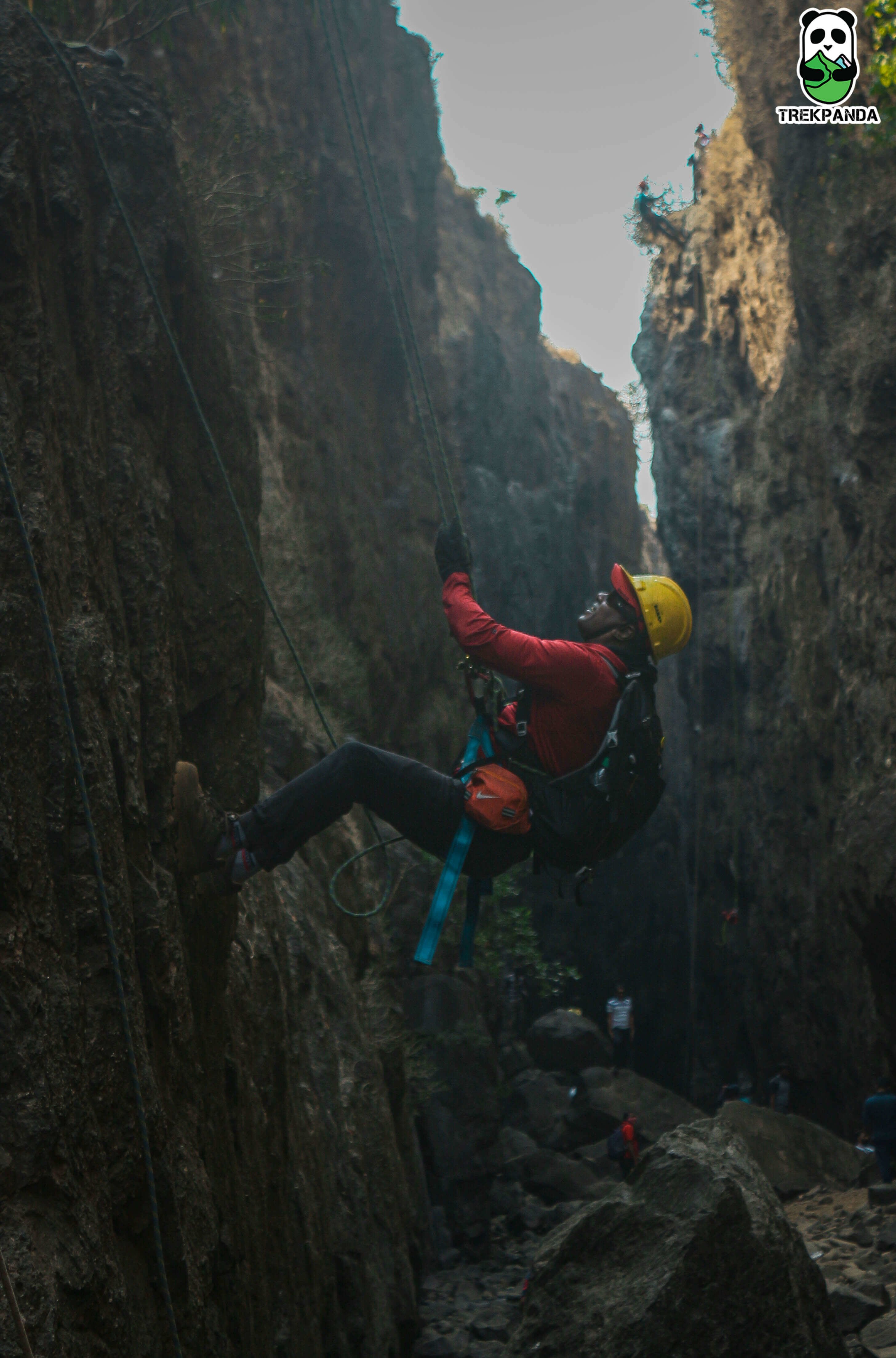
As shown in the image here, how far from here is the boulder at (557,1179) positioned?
50.8ft

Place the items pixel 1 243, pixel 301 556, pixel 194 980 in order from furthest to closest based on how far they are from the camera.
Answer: pixel 301 556 → pixel 194 980 → pixel 1 243

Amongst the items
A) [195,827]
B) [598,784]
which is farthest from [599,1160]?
[195,827]

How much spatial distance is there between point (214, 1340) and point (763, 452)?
18.3 meters

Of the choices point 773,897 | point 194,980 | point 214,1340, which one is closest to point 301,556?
point 773,897

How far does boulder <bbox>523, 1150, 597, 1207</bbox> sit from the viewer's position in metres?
15.5

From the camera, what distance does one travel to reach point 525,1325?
6.23m

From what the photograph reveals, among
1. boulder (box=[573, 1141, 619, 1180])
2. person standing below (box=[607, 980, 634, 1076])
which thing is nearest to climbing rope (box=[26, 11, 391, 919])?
boulder (box=[573, 1141, 619, 1180])

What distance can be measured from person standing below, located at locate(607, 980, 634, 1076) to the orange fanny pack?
15945 mm

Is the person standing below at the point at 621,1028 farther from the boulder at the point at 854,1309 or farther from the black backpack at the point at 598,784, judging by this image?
the black backpack at the point at 598,784

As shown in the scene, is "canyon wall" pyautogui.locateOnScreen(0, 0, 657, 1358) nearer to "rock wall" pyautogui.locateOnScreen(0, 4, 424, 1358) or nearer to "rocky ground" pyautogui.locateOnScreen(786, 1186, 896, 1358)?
"rock wall" pyautogui.locateOnScreen(0, 4, 424, 1358)

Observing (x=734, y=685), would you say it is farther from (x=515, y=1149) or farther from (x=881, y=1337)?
(x=881, y=1337)

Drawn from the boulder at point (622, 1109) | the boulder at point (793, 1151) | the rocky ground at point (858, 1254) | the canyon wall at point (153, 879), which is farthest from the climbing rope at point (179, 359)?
the boulder at point (622, 1109)

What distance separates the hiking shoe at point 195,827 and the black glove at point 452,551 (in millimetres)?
1529

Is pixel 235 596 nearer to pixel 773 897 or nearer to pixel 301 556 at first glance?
pixel 301 556
